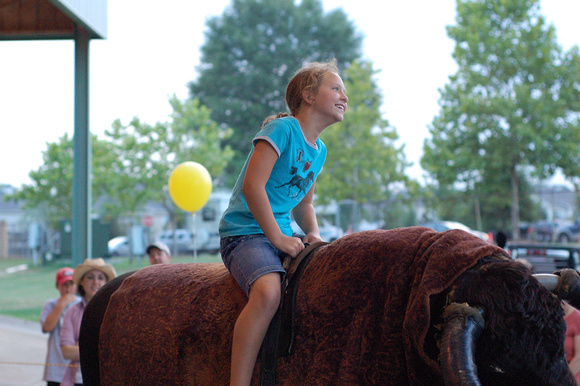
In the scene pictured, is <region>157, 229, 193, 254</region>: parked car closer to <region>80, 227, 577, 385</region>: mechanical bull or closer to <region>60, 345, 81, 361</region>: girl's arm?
<region>60, 345, 81, 361</region>: girl's arm

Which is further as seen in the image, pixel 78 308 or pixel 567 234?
pixel 567 234

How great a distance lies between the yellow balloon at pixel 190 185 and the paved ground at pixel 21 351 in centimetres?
322

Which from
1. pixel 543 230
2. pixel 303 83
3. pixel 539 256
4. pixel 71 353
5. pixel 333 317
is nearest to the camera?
pixel 333 317

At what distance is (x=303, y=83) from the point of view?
7.98 feet

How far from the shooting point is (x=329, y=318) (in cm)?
200

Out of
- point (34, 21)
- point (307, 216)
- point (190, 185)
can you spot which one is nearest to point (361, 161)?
point (190, 185)

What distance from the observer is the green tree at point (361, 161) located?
81.4 ft

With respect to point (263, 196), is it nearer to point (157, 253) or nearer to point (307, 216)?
point (307, 216)

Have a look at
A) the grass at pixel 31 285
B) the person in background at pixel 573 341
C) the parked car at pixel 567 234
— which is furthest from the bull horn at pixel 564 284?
the parked car at pixel 567 234

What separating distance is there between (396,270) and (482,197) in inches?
638

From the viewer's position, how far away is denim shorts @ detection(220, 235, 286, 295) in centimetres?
212

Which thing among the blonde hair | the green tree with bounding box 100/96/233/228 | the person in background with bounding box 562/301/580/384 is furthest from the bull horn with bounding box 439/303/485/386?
the green tree with bounding box 100/96/233/228

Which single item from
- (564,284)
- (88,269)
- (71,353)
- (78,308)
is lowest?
(71,353)

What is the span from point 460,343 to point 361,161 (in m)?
23.5
